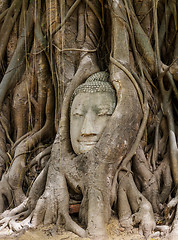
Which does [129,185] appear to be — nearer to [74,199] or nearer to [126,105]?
[74,199]

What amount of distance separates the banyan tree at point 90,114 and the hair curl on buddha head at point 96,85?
11 millimetres

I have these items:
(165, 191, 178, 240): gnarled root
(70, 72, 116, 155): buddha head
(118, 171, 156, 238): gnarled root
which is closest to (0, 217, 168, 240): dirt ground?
(118, 171, 156, 238): gnarled root

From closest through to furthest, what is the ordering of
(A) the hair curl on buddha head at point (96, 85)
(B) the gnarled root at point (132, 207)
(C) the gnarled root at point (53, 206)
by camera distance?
(B) the gnarled root at point (132, 207)
(C) the gnarled root at point (53, 206)
(A) the hair curl on buddha head at point (96, 85)

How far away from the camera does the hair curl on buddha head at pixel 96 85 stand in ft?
11.1

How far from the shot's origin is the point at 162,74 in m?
3.77

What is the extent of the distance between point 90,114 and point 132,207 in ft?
3.33

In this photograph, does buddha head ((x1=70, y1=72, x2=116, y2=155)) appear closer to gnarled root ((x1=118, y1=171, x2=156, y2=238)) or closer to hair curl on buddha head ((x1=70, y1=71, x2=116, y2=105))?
hair curl on buddha head ((x1=70, y1=71, x2=116, y2=105))

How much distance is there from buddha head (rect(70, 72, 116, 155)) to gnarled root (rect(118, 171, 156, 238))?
1.59 ft

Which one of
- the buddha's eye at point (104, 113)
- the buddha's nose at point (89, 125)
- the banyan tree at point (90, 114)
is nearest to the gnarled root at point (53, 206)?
the banyan tree at point (90, 114)

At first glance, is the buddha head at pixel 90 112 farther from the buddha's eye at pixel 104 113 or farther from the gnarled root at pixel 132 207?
the gnarled root at pixel 132 207

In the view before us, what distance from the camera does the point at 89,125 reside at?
3246 millimetres

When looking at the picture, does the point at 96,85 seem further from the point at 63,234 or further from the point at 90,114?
the point at 63,234

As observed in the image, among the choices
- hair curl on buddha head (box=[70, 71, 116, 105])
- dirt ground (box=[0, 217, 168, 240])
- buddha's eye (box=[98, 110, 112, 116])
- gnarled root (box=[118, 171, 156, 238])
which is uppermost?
hair curl on buddha head (box=[70, 71, 116, 105])

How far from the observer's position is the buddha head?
10.7ft
